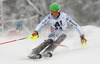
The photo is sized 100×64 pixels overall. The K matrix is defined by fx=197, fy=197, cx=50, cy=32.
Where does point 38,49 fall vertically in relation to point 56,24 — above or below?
below

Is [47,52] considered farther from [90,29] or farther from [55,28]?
[90,29]

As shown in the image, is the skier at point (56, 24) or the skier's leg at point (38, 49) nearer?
the skier's leg at point (38, 49)

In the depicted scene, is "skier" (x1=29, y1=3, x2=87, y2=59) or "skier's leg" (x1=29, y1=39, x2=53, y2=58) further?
"skier" (x1=29, y1=3, x2=87, y2=59)

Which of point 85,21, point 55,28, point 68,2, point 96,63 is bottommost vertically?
point 96,63

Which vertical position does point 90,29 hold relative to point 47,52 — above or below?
above

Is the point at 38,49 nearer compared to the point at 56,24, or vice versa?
the point at 38,49

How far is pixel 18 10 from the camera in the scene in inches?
905

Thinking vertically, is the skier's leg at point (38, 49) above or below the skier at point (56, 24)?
below

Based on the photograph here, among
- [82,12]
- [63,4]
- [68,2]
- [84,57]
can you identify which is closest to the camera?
[84,57]

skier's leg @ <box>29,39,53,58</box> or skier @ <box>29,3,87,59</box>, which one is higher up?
skier @ <box>29,3,87,59</box>

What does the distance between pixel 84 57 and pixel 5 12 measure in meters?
20.0

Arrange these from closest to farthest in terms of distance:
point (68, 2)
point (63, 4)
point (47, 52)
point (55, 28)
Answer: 1. point (47, 52)
2. point (55, 28)
3. point (63, 4)
4. point (68, 2)

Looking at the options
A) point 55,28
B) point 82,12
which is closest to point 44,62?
point 55,28

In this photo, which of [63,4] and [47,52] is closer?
[47,52]
